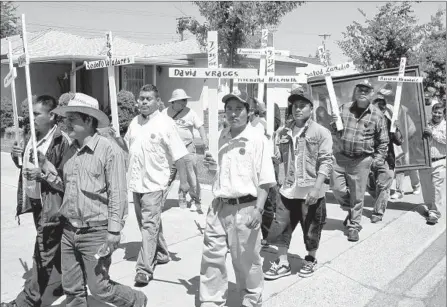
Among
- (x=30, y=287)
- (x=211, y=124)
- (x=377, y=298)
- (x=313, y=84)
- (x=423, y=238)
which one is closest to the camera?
(x=30, y=287)

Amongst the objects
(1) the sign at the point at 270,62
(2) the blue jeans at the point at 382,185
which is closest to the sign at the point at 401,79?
(2) the blue jeans at the point at 382,185

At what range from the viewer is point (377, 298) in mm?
4633

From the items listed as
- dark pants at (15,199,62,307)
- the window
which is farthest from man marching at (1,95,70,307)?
the window

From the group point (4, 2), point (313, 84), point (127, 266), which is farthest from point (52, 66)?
point (4, 2)

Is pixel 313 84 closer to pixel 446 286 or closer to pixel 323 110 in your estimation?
pixel 323 110

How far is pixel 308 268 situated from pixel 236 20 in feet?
41.7

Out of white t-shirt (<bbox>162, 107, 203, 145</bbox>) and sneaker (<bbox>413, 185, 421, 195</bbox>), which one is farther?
sneaker (<bbox>413, 185, 421, 195</bbox>)

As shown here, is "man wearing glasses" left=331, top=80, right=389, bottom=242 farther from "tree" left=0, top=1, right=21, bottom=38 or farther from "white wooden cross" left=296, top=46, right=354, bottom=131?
"tree" left=0, top=1, right=21, bottom=38

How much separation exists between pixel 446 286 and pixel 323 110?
4113mm

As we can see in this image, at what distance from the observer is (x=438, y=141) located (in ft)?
25.2

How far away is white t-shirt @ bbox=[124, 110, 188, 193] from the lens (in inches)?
189

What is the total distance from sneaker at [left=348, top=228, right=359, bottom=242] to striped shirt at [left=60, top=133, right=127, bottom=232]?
3.69m

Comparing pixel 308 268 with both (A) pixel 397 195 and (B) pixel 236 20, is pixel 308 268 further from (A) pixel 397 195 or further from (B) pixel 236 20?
(B) pixel 236 20

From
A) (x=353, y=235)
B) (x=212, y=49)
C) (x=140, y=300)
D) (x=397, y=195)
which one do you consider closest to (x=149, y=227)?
(x=140, y=300)
